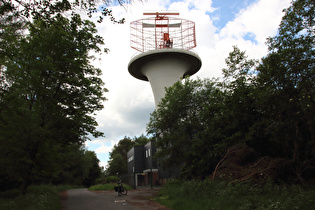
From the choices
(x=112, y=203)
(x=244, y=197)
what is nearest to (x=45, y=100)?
(x=112, y=203)

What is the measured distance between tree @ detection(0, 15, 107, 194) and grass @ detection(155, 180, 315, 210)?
8.93 m

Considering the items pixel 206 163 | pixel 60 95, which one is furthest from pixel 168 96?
pixel 60 95

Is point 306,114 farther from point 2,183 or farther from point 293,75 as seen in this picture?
point 2,183

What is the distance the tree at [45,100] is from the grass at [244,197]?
8.93 metres

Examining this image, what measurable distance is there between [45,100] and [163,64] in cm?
2323

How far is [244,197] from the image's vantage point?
29.5ft

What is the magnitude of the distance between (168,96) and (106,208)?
13.8 m

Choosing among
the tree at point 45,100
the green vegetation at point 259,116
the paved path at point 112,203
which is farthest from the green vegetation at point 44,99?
the green vegetation at point 259,116

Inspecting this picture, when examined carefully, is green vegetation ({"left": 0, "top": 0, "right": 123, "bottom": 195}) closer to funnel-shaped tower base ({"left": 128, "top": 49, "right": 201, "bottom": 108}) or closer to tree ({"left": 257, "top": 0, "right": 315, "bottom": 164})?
tree ({"left": 257, "top": 0, "right": 315, "bottom": 164})

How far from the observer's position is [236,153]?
1476cm

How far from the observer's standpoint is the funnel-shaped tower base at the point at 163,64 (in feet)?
117

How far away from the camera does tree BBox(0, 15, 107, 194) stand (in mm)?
14078

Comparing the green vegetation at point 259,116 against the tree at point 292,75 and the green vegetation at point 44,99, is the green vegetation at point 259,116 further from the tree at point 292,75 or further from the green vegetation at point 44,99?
the green vegetation at point 44,99

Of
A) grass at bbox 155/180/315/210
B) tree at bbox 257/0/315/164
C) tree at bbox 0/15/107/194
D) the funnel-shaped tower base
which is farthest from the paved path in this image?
the funnel-shaped tower base
